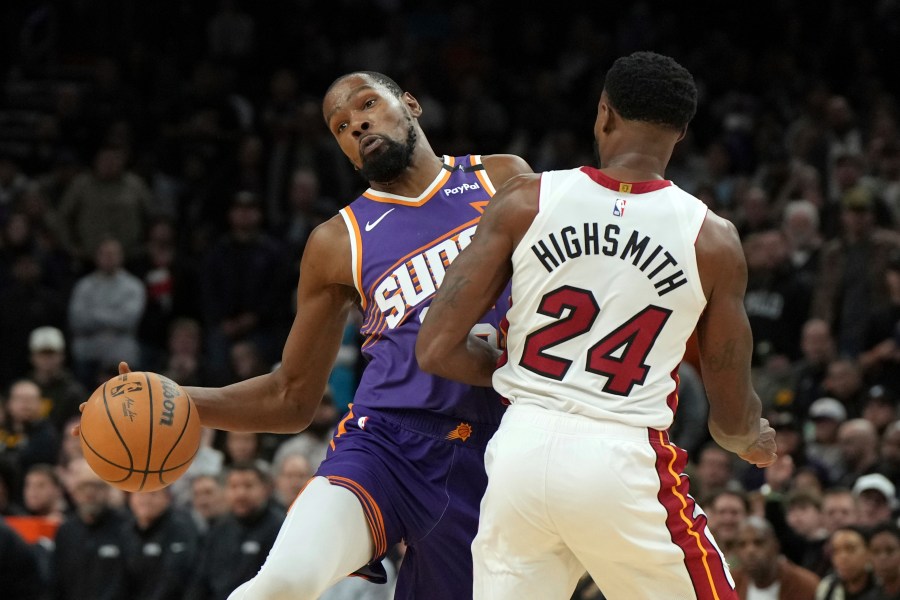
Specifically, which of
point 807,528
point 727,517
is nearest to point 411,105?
point 727,517

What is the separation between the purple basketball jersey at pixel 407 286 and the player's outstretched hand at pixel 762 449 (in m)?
0.97

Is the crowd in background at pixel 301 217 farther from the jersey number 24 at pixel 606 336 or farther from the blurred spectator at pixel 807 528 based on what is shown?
the jersey number 24 at pixel 606 336

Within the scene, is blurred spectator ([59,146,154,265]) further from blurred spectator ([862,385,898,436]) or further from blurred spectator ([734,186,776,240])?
blurred spectator ([862,385,898,436])

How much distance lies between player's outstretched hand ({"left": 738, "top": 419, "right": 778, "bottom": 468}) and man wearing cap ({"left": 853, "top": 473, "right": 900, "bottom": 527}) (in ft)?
16.0

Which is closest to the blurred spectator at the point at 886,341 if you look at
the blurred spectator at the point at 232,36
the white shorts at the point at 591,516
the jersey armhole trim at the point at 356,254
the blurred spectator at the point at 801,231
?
the blurred spectator at the point at 801,231

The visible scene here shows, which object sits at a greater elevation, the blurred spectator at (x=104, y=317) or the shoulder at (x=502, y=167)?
the shoulder at (x=502, y=167)

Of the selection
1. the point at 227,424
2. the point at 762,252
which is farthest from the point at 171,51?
the point at 227,424

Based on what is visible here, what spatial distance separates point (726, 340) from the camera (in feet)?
15.4

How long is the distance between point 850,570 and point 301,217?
7.55 m

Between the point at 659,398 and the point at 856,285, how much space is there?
8.13 m

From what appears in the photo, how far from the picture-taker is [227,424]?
5.79 meters

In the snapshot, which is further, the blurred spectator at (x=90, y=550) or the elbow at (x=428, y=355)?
the blurred spectator at (x=90, y=550)

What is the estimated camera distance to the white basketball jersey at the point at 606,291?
452 cm

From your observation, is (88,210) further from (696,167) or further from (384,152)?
(384,152)
